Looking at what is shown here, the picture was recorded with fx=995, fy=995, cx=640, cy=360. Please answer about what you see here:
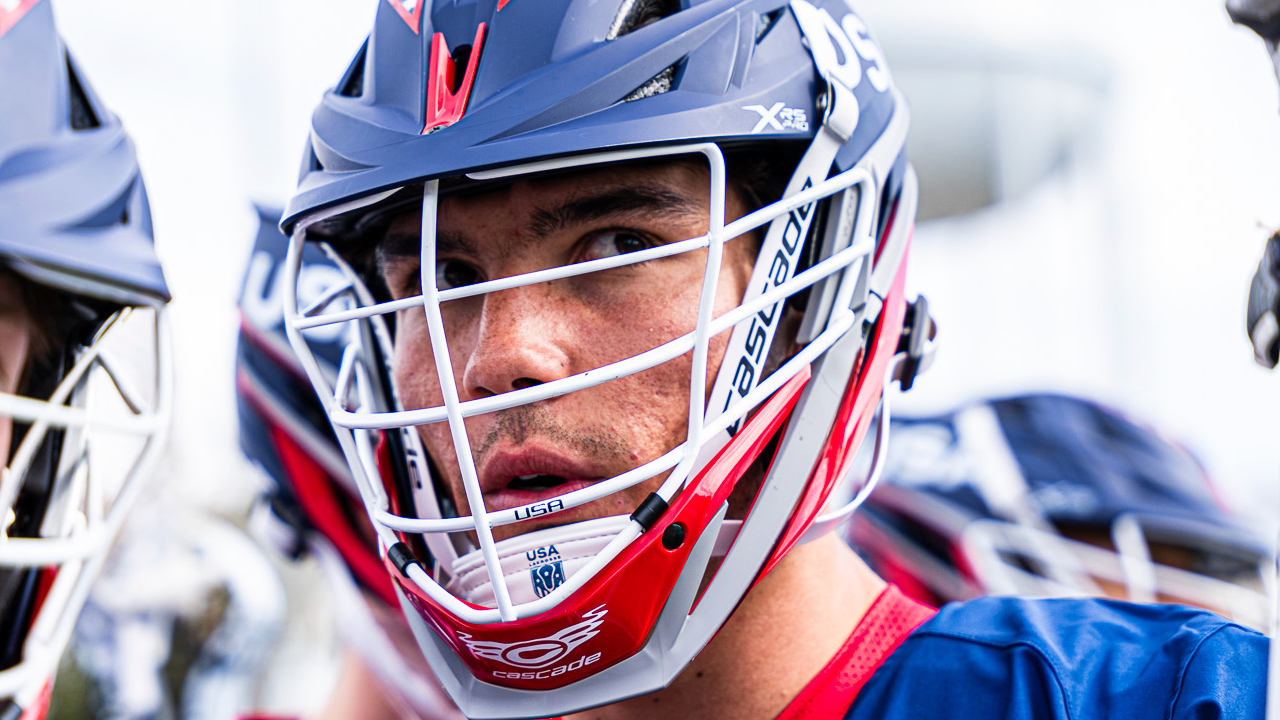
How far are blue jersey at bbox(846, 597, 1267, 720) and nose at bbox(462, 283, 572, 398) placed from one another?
637 millimetres

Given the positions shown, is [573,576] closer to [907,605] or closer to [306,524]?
[907,605]

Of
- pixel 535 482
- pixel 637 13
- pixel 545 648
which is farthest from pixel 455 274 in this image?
pixel 545 648

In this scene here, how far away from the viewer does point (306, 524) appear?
10.3ft

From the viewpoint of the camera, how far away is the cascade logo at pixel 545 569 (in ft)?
4.21

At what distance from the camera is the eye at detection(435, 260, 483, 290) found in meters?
1.51

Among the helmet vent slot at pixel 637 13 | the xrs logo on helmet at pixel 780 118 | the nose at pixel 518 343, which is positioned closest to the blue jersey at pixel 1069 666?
the nose at pixel 518 343

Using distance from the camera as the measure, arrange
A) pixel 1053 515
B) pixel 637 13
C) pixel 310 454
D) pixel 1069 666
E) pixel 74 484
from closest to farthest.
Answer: pixel 1069 666 → pixel 637 13 → pixel 74 484 → pixel 310 454 → pixel 1053 515

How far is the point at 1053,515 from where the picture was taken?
12.8ft

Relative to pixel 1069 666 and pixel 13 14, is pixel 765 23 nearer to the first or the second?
pixel 1069 666

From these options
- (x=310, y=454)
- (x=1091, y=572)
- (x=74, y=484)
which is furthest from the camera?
(x=1091, y=572)

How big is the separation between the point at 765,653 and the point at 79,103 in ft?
4.75

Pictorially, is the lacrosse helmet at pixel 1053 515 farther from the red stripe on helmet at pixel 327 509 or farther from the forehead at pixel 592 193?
the forehead at pixel 592 193

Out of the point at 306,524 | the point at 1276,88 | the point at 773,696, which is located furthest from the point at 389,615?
the point at 1276,88

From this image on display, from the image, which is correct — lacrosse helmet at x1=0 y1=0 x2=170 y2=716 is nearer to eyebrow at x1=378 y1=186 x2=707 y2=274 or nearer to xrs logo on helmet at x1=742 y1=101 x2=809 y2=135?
eyebrow at x1=378 y1=186 x2=707 y2=274
